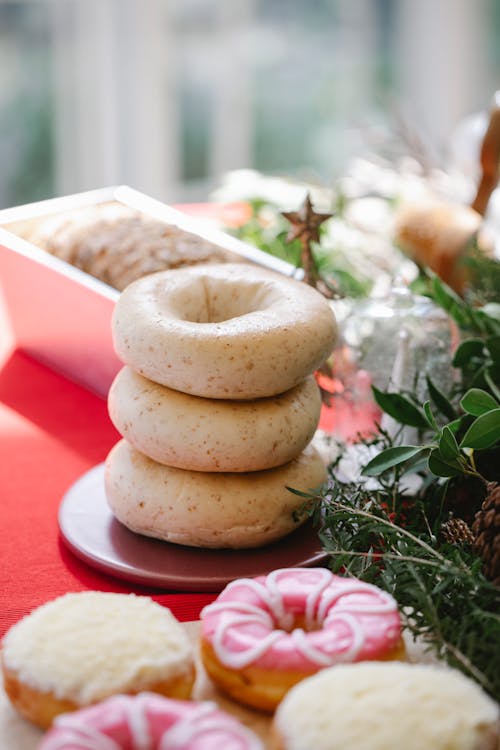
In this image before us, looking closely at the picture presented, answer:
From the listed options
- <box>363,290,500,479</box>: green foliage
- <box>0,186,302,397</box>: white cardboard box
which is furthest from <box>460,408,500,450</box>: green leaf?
<box>0,186,302,397</box>: white cardboard box

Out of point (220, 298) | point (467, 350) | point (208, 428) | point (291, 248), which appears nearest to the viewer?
point (208, 428)

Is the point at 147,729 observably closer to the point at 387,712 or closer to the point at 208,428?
the point at 387,712

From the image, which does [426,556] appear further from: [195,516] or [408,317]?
[408,317]

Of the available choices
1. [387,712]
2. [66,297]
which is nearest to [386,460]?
[387,712]

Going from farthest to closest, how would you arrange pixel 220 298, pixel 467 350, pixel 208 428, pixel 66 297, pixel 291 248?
1. pixel 291 248
2. pixel 66 297
3. pixel 467 350
4. pixel 220 298
5. pixel 208 428

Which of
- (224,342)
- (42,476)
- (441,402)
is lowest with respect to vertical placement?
(42,476)

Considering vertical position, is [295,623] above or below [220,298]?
below

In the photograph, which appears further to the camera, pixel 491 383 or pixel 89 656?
pixel 491 383

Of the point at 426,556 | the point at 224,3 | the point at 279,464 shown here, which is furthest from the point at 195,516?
the point at 224,3
